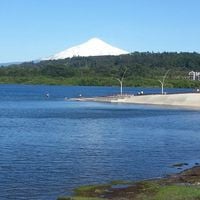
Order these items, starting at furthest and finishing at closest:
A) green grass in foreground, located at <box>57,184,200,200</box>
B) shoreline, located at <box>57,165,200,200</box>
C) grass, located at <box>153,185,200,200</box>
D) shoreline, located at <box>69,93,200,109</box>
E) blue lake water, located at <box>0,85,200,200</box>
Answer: shoreline, located at <box>69,93,200,109</box> → blue lake water, located at <box>0,85,200,200</box> → shoreline, located at <box>57,165,200,200</box> → green grass in foreground, located at <box>57,184,200,200</box> → grass, located at <box>153,185,200,200</box>

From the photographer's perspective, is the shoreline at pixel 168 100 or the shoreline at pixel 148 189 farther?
the shoreline at pixel 168 100

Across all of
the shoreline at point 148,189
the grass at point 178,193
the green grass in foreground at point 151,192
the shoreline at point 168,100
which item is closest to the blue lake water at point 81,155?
the green grass in foreground at point 151,192

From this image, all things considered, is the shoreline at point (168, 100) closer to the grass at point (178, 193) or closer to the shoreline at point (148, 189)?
the shoreline at point (148, 189)

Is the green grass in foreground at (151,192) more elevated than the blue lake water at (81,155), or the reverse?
the green grass in foreground at (151,192)

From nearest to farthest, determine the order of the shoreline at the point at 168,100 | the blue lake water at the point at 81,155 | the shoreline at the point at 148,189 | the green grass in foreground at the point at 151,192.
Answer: the green grass in foreground at the point at 151,192, the shoreline at the point at 148,189, the blue lake water at the point at 81,155, the shoreline at the point at 168,100

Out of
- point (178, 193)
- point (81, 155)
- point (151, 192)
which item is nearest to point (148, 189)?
point (151, 192)

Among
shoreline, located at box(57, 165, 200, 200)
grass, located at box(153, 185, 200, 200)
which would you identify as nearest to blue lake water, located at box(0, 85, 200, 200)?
shoreline, located at box(57, 165, 200, 200)

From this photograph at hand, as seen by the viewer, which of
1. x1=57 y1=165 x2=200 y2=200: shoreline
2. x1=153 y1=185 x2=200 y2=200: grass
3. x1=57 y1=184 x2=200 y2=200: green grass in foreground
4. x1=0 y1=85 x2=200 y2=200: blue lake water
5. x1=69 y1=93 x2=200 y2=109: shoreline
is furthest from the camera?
x1=69 y1=93 x2=200 y2=109: shoreline

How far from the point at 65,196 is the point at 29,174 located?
697cm

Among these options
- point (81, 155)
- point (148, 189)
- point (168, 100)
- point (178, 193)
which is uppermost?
point (178, 193)

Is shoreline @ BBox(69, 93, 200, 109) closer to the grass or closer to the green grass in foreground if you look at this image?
the green grass in foreground

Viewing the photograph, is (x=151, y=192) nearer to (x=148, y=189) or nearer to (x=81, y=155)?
(x=148, y=189)

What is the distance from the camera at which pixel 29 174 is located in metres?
33.0

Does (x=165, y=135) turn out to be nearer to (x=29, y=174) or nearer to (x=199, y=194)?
(x=29, y=174)
